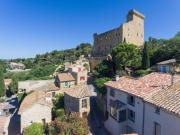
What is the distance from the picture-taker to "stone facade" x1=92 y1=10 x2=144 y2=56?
7888cm

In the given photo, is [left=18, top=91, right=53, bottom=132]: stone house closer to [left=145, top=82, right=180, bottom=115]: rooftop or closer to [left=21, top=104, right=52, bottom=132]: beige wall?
[left=21, top=104, right=52, bottom=132]: beige wall

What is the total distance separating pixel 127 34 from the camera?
79125 mm

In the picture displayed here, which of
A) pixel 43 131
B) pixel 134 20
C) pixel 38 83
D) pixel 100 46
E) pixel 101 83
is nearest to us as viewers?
pixel 43 131

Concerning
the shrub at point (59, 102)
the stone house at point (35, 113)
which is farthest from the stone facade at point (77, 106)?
the shrub at point (59, 102)

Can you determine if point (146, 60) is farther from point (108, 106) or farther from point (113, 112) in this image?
point (113, 112)

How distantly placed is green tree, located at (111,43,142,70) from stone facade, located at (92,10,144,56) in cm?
2437

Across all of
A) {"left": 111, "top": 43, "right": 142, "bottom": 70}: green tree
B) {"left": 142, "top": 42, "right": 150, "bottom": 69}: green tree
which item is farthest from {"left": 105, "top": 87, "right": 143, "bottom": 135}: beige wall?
{"left": 142, "top": 42, "right": 150, "bottom": 69}: green tree

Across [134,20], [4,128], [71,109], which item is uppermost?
[134,20]

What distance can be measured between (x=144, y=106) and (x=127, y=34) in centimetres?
5624

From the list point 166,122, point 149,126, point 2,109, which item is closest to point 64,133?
point 149,126

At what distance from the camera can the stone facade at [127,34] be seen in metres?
78.9

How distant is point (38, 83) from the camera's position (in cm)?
6000

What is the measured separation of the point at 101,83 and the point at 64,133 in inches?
581

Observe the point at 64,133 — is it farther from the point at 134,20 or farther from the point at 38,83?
the point at 134,20
